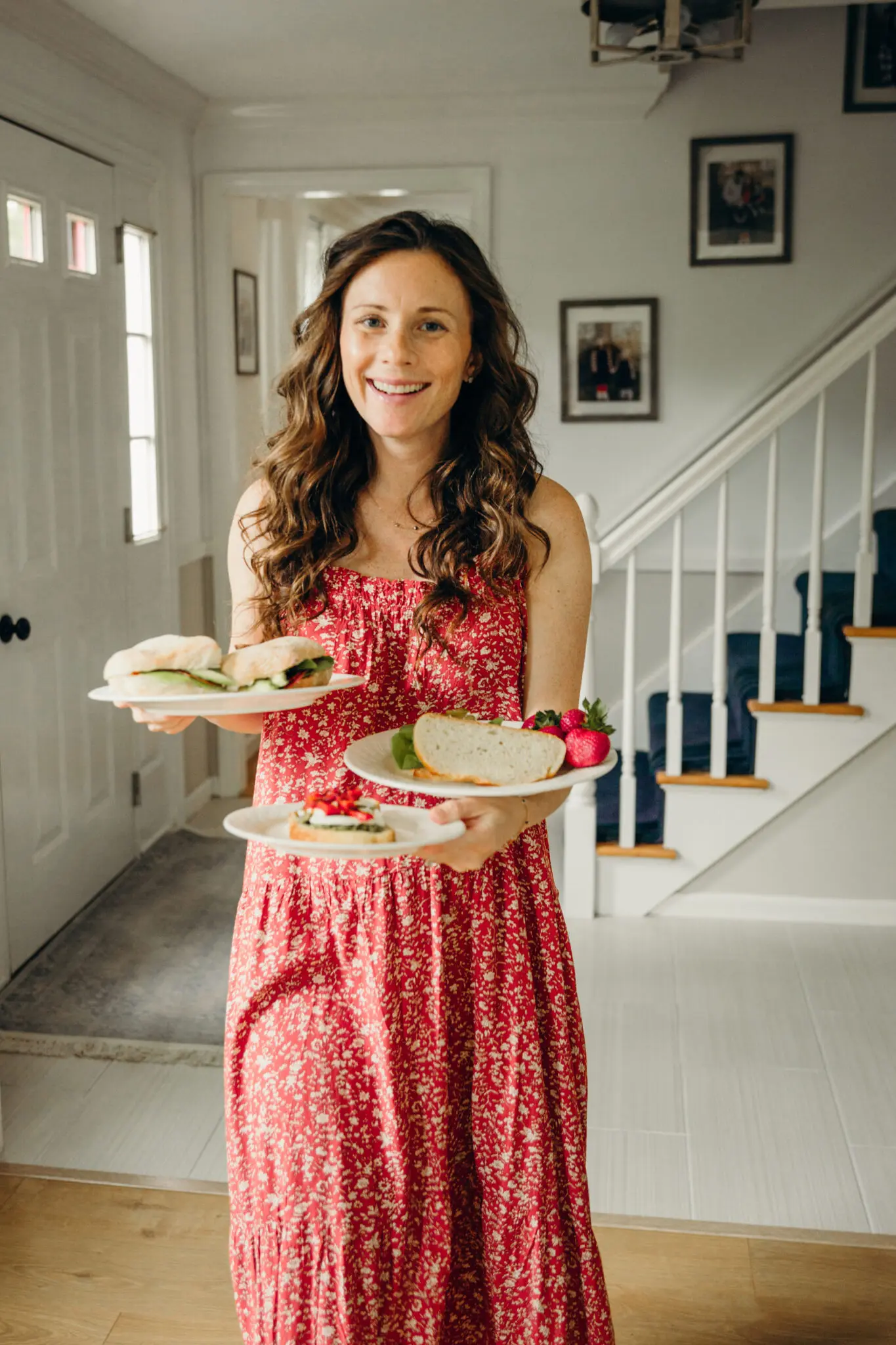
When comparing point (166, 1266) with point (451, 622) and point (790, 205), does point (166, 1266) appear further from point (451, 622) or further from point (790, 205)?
point (790, 205)

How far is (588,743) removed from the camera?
141 cm

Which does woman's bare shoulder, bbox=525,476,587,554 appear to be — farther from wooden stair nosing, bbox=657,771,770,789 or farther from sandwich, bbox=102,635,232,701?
wooden stair nosing, bbox=657,771,770,789

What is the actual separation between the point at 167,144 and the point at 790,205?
229 cm

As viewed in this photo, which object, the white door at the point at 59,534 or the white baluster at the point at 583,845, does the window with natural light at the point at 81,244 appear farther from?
the white baluster at the point at 583,845

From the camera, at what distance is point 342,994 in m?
1.50

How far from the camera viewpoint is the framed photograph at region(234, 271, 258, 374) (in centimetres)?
511

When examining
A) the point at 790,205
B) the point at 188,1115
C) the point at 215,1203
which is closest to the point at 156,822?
the point at 188,1115

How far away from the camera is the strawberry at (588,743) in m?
1.40

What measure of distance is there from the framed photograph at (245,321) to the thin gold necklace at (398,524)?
3.68 metres

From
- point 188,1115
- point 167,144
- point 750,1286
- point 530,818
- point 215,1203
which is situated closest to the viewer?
point 530,818

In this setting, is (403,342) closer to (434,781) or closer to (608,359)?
(434,781)

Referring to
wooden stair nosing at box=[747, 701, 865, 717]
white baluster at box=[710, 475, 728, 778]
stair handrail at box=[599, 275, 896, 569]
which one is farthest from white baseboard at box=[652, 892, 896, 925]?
stair handrail at box=[599, 275, 896, 569]

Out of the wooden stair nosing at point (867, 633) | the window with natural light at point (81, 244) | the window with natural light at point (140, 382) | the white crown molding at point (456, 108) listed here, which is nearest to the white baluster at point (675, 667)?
the wooden stair nosing at point (867, 633)

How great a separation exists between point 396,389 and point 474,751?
42 cm
